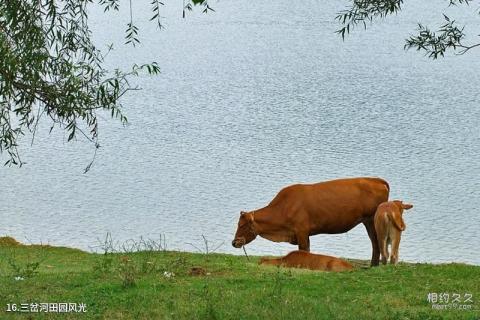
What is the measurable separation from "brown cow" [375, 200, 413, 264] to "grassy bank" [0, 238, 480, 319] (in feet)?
2.63

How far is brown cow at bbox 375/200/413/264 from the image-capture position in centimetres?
1016

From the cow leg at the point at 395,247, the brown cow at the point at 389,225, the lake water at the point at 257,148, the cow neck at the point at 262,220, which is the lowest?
the cow leg at the point at 395,247

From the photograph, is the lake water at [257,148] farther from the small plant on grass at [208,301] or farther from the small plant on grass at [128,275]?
the small plant on grass at [208,301]

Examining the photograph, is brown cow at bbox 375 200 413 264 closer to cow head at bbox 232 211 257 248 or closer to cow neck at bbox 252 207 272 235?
cow neck at bbox 252 207 272 235

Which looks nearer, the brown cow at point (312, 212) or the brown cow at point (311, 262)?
the brown cow at point (311, 262)

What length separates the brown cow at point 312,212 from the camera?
11047 mm

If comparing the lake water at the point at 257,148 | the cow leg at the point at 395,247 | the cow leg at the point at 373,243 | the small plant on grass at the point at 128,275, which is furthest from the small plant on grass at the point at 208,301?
the lake water at the point at 257,148

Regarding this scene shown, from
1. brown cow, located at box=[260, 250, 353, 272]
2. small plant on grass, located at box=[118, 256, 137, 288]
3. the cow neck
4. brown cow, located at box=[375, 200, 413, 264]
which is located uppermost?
the cow neck

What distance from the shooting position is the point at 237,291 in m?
7.85

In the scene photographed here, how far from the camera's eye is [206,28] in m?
48.9

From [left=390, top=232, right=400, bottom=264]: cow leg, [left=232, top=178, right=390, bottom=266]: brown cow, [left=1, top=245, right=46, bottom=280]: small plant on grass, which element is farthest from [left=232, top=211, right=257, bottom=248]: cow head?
[left=1, top=245, right=46, bottom=280]: small plant on grass

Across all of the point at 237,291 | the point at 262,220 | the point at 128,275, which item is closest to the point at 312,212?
the point at 262,220

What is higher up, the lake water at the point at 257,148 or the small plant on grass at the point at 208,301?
the lake water at the point at 257,148

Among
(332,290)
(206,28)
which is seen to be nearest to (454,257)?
(332,290)
